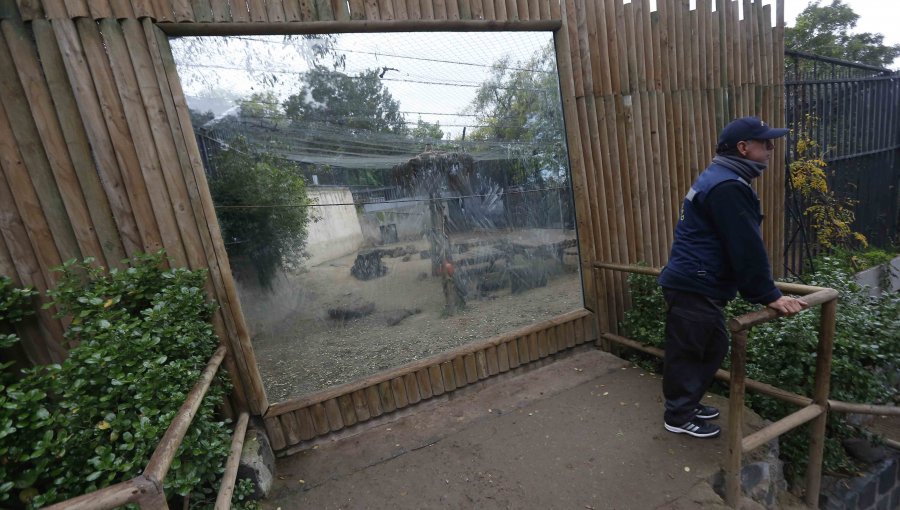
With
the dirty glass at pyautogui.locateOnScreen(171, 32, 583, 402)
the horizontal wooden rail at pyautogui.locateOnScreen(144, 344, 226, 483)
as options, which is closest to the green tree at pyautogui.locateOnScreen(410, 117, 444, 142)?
the dirty glass at pyautogui.locateOnScreen(171, 32, 583, 402)

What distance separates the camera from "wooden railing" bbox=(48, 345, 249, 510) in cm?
99

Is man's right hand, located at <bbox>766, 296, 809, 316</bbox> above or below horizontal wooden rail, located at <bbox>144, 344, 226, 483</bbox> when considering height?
below

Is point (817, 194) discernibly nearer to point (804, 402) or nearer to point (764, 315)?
point (804, 402)

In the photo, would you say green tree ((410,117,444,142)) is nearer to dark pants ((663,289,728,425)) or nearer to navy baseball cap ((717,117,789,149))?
→ navy baseball cap ((717,117,789,149))

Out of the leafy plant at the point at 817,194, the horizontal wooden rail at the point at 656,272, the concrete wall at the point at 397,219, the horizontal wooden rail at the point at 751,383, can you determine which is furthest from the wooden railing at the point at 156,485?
the leafy plant at the point at 817,194

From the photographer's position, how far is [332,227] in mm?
2857

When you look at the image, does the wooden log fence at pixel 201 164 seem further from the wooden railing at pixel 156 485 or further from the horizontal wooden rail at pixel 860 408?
the horizontal wooden rail at pixel 860 408

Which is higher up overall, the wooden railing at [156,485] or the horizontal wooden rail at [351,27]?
the horizontal wooden rail at [351,27]

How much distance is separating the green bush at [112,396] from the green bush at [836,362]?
3.46 metres

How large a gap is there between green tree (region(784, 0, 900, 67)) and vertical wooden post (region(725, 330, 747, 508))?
16301 mm

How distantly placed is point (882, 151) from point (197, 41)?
1033 cm

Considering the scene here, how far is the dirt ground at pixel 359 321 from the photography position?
8.98ft

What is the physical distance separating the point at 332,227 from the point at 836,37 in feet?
72.5

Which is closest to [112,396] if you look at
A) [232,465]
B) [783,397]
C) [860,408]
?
[232,465]
